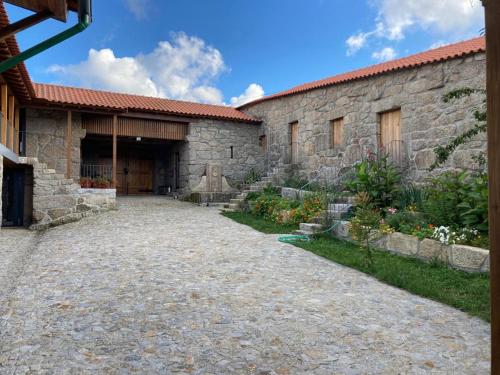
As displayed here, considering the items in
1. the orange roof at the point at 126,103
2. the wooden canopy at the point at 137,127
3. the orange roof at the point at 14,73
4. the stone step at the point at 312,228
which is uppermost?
the orange roof at the point at 126,103

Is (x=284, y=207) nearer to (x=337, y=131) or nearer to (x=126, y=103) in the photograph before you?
(x=337, y=131)

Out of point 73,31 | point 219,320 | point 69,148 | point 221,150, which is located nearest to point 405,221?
point 219,320

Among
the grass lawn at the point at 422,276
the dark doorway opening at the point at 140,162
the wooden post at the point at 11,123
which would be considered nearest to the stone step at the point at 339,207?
the grass lawn at the point at 422,276

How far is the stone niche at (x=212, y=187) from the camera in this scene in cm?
1462

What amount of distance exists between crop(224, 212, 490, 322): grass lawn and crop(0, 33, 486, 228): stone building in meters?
4.08

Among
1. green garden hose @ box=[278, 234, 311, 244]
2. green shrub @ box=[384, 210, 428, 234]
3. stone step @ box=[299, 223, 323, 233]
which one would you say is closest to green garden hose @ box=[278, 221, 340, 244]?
green garden hose @ box=[278, 234, 311, 244]

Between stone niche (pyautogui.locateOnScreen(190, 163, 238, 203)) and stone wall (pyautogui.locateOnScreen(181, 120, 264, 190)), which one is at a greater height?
stone wall (pyautogui.locateOnScreen(181, 120, 264, 190))

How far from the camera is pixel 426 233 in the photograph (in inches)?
245

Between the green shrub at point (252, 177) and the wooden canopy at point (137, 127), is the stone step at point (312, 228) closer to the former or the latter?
the green shrub at point (252, 177)

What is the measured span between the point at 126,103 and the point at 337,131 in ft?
26.3

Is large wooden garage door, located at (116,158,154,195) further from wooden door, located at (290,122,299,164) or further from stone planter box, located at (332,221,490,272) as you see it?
stone planter box, located at (332,221,490,272)

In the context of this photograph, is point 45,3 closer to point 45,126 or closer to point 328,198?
point 328,198

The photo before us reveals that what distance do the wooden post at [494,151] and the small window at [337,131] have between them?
37.2 feet

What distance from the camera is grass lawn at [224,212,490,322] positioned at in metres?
4.36
